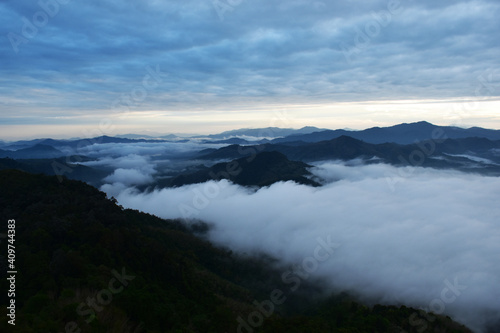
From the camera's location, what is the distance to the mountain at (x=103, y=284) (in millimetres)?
34906

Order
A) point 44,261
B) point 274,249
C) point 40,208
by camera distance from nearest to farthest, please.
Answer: point 44,261
point 40,208
point 274,249

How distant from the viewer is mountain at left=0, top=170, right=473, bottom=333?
3491cm

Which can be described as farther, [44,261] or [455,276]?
[455,276]

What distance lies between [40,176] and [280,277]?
11256cm

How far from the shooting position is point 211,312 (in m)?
63.9

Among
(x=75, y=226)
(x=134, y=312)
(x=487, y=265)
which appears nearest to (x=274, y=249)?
(x=487, y=265)

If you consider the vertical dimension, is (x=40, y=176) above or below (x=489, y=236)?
above

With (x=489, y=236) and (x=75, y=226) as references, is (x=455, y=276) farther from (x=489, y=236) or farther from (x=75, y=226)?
(x=75, y=226)

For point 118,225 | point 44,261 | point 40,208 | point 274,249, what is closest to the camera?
point 44,261

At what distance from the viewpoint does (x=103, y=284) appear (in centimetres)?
4403

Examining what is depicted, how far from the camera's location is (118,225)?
76.6 m

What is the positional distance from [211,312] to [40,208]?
46881 mm

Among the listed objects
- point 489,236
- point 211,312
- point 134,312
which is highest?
point 134,312

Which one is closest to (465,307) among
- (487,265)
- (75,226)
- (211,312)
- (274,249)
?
(487,265)
